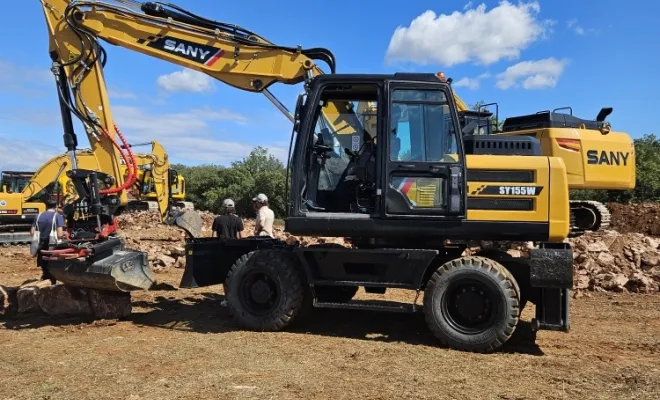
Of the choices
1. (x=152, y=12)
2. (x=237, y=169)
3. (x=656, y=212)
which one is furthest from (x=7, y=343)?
(x=237, y=169)

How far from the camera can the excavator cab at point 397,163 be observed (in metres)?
6.31

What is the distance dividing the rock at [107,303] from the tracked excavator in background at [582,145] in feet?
16.7

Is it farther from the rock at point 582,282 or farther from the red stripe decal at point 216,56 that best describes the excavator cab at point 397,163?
the rock at point 582,282

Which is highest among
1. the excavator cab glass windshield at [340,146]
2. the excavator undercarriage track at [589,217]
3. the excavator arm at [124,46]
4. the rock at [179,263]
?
the excavator arm at [124,46]

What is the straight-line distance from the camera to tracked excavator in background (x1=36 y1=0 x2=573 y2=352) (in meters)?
6.25

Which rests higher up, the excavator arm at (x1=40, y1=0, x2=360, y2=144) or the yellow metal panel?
the excavator arm at (x1=40, y1=0, x2=360, y2=144)

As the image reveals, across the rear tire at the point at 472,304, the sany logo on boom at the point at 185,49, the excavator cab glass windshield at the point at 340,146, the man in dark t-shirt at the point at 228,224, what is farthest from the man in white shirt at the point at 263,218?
the rear tire at the point at 472,304

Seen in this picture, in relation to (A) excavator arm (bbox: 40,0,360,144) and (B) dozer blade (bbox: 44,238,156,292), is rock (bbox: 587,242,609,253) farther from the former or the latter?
(B) dozer blade (bbox: 44,238,156,292)

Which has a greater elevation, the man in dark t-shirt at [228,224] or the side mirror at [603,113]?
the side mirror at [603,113]

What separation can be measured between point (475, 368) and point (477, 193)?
1.86m

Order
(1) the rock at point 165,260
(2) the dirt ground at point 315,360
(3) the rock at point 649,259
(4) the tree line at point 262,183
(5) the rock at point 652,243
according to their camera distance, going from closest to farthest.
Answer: (2) the dirt ground at point 315,360
(3) the rock at point 649,259
(5) the rock at point 652,243
(1) the rock at point 165,260
(4) the tree line at point 262,183

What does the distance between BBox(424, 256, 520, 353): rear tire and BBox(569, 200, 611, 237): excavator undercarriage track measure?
2.56 meters

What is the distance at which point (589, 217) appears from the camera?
8.52 m

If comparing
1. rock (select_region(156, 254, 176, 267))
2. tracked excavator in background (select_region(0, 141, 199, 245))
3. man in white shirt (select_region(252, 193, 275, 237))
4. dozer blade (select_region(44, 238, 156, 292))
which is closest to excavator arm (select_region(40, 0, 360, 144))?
man in white shirt (select_region(252, 193, 275, 237))
